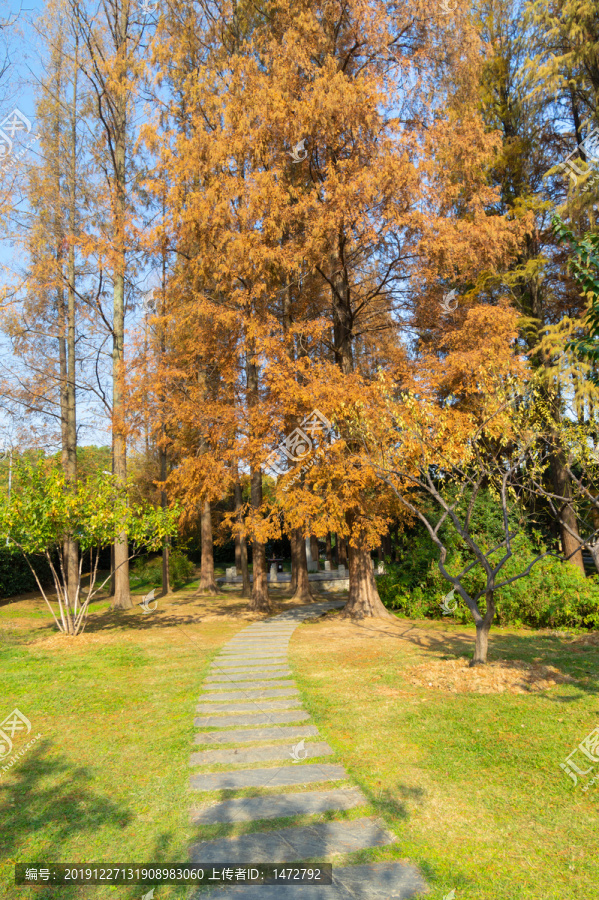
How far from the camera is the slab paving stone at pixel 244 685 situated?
249 inches

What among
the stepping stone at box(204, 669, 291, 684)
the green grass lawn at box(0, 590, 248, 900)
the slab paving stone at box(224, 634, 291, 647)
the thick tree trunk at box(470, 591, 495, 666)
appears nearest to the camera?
the green grass lawn at box(0, 590, 248, 900)

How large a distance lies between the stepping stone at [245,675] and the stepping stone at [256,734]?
5.94ft

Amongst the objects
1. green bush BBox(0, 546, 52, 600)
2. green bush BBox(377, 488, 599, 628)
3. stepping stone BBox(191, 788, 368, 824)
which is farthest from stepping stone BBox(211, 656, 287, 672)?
green bush BBox(0, 546, 52, 600)

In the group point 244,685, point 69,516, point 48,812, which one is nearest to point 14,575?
point 69,516

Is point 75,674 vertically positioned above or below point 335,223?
below

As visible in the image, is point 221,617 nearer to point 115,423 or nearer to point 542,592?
point 115,423

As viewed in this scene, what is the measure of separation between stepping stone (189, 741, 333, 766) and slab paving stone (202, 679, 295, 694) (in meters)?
1.76

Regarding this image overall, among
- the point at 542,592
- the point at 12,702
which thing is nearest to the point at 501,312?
the point at 542,592

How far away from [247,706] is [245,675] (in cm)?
127

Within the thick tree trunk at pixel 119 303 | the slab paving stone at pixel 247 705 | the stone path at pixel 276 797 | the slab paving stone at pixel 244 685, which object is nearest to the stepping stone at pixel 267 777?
the stone path at pixel 276 797

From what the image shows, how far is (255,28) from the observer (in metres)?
12.9

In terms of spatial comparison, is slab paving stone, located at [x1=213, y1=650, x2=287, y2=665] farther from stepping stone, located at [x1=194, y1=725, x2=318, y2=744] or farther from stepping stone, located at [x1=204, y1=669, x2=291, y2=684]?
stepping stone, located at [x1=194, y1=725, x2=318, y2=744]

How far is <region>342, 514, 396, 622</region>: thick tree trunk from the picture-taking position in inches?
450

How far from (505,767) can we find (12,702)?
4.92 meters
